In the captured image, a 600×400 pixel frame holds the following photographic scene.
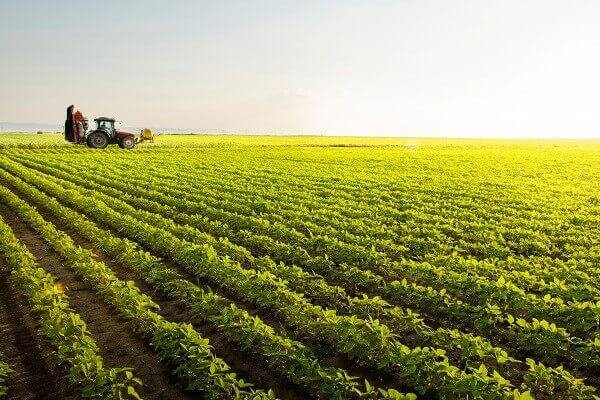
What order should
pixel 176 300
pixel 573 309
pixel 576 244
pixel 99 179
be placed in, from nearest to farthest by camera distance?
1. pixel 573 309
2. pixel 176 300
3. pixel 576 244
4. pixel 99 179

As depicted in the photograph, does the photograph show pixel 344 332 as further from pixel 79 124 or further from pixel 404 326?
pixel 79 124

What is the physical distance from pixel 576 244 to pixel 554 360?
7261 millimetres

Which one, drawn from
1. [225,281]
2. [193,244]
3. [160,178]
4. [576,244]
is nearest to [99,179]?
[160,178]

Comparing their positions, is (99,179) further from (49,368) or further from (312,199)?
(49,368)

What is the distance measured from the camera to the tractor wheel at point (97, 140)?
39.7 metres

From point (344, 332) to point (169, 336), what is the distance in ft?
8.33

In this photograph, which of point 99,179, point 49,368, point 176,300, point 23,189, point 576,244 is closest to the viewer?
point 49,368

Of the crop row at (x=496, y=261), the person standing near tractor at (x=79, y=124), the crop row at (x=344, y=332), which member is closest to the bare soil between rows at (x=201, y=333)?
the crop row at (x=344, y=332)

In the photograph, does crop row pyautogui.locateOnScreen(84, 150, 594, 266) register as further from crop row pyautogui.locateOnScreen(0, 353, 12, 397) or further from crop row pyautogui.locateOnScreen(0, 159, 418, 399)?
crop row pyautogui.locateOnScreen(0, 353, 12, 397)

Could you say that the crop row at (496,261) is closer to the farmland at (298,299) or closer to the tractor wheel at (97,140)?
the farmland at (298,299)

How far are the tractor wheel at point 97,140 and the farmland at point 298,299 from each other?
73.3 ft

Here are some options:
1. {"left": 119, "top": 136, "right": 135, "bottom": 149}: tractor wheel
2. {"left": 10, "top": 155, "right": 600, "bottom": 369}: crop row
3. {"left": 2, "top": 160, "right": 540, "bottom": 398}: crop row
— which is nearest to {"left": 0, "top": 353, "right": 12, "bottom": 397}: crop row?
{"left": 2, "top": 160, "right": 540, "bottom": 398}: crop row

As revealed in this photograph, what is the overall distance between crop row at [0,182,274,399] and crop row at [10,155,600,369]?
3620 millimetres

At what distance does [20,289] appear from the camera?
895 cm
